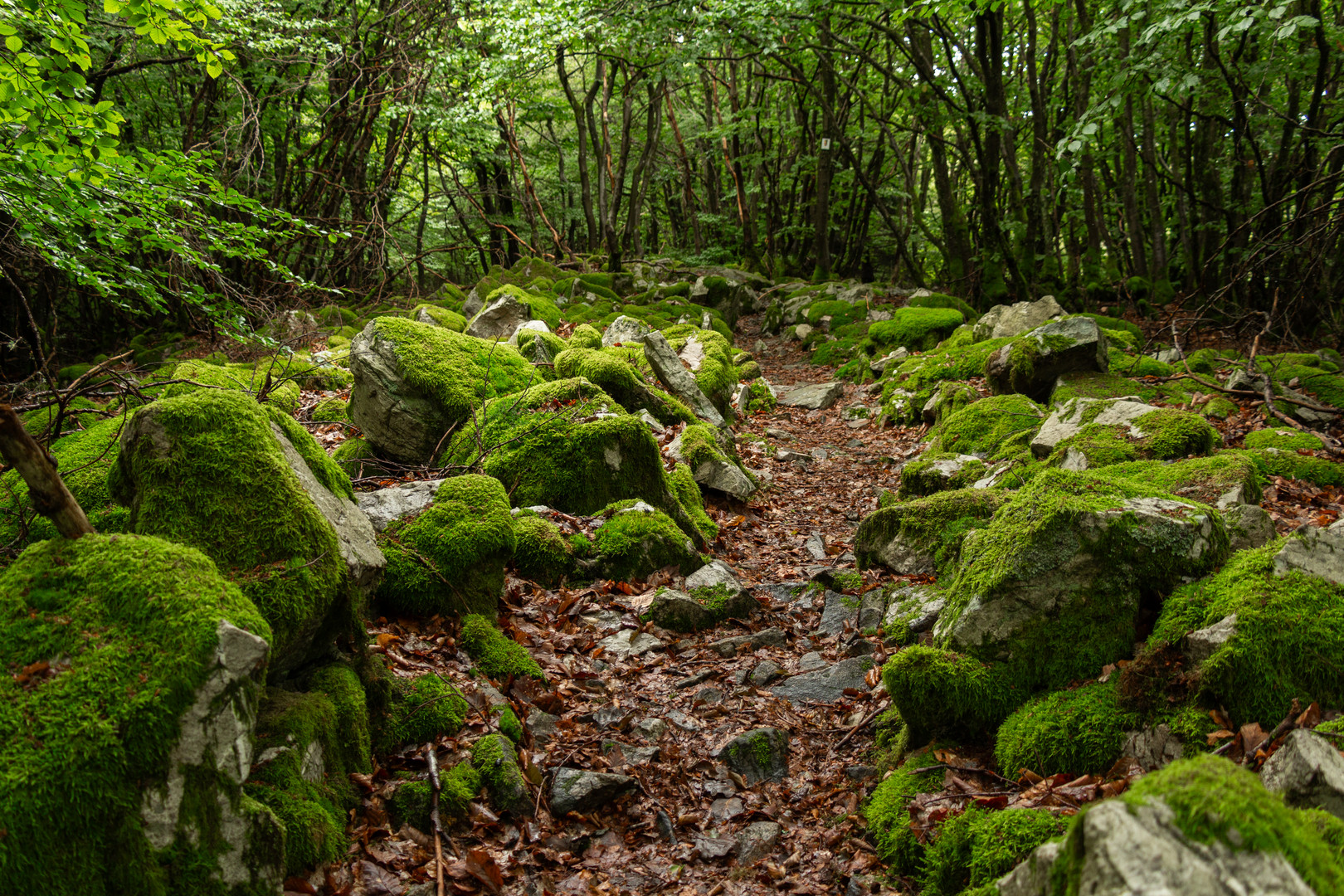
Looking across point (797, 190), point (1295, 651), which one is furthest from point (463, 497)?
point (797, 190)

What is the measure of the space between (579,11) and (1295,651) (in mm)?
14173

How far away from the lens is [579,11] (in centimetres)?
1313

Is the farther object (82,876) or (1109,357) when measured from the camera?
(1109,357)

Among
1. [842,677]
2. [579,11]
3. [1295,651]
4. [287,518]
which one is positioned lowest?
→ [842,677]

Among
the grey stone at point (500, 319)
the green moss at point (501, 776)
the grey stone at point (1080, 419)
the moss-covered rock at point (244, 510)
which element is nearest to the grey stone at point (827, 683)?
the green moss at point (501, 776)

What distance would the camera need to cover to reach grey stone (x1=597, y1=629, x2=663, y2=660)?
16.6ft

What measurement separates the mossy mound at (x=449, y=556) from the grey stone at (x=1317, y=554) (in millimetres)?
4374

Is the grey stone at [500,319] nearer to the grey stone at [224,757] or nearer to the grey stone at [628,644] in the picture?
the grey stone at [628,644]

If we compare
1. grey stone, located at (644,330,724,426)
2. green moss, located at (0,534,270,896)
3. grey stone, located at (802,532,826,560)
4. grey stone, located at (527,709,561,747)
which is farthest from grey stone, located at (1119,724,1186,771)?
grey stone, located at (644,330,724,426)

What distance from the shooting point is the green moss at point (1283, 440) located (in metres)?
6.18

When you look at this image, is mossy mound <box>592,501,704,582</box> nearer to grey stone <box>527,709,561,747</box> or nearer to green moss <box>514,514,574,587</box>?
green moss <box>514,514,574,587</box>

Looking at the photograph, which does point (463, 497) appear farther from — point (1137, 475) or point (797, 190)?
point (797, 190)

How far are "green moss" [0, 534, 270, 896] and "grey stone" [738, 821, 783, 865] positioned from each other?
2237 mm

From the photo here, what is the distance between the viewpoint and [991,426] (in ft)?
27.1
